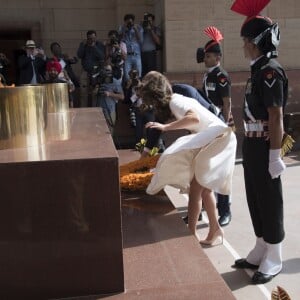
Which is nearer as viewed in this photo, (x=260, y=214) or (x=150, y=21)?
(x=260, y=214)

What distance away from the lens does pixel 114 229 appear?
86.2 inches

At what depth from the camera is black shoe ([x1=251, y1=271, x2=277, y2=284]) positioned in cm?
345

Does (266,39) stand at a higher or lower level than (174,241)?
higher

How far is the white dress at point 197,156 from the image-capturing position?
3.75 m

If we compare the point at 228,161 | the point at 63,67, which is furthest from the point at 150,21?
the point at 228,161

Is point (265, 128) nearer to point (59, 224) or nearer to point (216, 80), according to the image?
point (59, 224)

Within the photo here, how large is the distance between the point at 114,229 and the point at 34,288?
418 mm

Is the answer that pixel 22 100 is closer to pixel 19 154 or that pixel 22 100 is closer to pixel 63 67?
pixel 19 154

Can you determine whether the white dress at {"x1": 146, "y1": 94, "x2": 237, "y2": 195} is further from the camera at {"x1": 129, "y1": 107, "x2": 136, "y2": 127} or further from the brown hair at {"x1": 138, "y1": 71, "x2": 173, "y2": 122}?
the camera at {"x1": 129, "y1": 107, "x2": 136, "y2": 127}

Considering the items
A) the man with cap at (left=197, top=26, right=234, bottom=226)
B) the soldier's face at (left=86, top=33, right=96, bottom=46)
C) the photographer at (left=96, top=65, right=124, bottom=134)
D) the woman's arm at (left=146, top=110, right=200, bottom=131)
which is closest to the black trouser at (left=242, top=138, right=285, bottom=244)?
the woman's arm at (left=146, top=110, right=200, bottom=131)

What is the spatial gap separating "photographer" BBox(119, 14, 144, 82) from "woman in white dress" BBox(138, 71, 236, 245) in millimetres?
5395

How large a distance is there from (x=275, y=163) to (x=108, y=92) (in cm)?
586

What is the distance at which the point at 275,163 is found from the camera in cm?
329

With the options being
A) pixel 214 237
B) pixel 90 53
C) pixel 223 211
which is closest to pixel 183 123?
pixel 214 237
